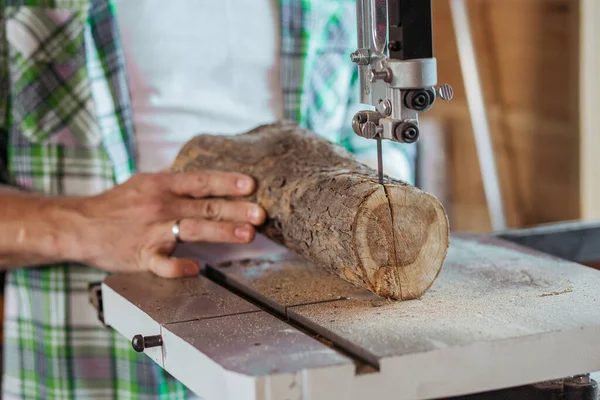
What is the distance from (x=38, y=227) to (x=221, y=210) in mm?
394

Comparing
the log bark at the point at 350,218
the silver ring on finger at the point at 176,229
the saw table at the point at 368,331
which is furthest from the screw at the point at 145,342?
the silver ring on finger at the point at 176,229

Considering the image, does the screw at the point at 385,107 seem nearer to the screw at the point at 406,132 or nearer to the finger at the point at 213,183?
the screw at the point at 406,132

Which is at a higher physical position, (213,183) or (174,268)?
(213,183)

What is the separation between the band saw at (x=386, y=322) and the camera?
104 centimetres

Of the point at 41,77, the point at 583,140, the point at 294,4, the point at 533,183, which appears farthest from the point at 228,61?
the point at 533,183

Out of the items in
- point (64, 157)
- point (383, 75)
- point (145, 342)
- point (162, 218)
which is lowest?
point (145, 342)

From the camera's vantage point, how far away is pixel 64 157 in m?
→ 1.92

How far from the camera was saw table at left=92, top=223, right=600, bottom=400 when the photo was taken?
3.39ft

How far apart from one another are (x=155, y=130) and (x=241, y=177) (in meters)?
0.44

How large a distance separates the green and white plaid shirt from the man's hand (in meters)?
0.23

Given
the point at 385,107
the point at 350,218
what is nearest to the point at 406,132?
the point at 385,107

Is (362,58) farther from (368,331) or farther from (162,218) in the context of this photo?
(162,218)

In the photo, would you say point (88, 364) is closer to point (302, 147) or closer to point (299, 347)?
point (302, 147)

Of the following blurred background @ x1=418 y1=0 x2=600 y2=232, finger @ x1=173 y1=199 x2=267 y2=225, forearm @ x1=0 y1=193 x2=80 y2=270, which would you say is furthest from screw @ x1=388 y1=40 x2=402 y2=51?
blurred background @ x1=418 y1=0 x2=600 y2=232
